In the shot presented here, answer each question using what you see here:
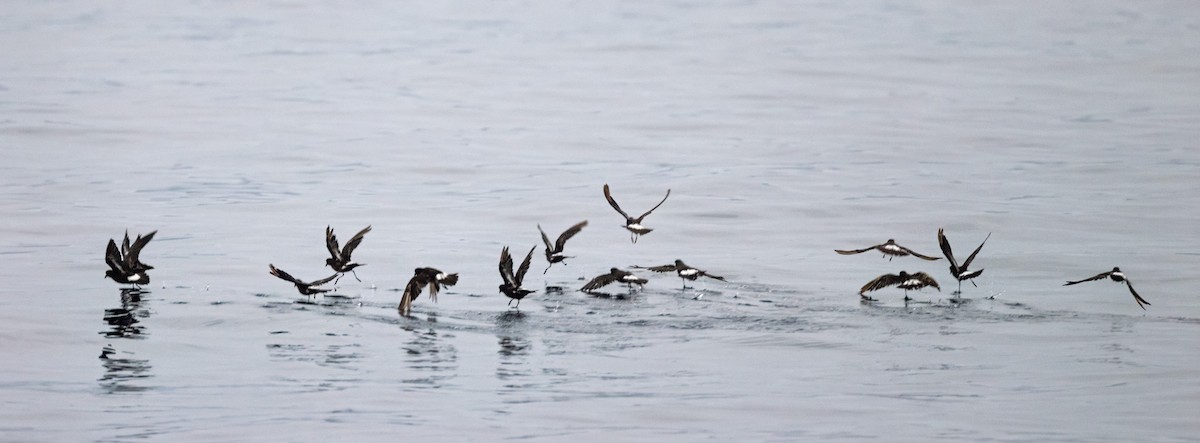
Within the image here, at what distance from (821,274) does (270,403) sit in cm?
798

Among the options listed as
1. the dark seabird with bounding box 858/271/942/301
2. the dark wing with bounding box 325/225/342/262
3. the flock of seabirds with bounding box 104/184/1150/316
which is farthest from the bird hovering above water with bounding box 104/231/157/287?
the dark seabird with bounding box 858/271/942/301

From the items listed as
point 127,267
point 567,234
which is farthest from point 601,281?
point 127,267

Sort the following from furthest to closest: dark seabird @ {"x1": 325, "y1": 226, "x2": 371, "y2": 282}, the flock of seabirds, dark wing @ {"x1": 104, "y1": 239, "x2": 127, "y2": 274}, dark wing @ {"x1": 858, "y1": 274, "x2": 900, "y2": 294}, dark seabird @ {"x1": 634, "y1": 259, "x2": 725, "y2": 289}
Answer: dark seabird @ {"x1": 634, "y1": 259, "x2": 725, "y2": 289}, dark seabird @ {"x1": 325, "y1": 226, "x2": 371, "y2": 282}, dark wing @ {"x1": 104, "y1": 239, "x2": 127, "y2": 274}, dark wing @ {"x1": 858, "y1": 274, "x2": 900, "y2": 294}, the flock of seabirds

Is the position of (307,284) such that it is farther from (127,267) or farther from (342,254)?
(127,267)

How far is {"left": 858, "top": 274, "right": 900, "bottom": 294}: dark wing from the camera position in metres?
16.3

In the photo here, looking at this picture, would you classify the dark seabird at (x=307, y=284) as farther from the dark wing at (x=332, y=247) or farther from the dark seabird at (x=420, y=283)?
the dark seabird at (x=420, y=283)

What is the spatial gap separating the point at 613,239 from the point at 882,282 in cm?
571

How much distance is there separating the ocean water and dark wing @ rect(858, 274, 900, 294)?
0.20 meters

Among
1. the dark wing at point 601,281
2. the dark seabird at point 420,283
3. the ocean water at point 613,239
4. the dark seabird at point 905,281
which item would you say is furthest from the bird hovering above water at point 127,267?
the dark seabird at point 905,281

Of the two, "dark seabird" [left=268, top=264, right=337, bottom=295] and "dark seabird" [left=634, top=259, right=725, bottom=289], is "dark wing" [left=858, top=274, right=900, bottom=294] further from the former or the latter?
"dark seabird" [left=268, top=264, right=337, bottom=295]

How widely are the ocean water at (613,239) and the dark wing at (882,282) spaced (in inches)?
7.8

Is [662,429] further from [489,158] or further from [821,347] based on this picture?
[489,158]

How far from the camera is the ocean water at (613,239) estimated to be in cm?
1239

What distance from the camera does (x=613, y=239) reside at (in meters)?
21.4
